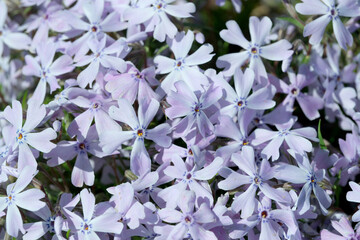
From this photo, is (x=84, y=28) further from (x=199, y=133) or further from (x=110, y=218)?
(x=110, y=218)

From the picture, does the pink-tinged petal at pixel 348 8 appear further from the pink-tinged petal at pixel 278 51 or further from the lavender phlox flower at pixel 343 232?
the lavender phlox flower at pixel 343 232

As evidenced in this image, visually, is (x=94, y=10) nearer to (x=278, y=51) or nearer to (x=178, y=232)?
(x=278, y=51)

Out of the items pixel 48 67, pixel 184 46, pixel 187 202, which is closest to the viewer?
pixel 187 202

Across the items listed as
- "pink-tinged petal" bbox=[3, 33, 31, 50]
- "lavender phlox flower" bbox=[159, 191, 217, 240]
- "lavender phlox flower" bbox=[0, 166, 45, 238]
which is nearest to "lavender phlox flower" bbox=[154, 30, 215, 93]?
"lavender phlox flower" bbox=[159, 191, 217, 240]

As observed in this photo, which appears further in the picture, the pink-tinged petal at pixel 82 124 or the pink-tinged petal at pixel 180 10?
the pink-tinged petal at pixel 180 10

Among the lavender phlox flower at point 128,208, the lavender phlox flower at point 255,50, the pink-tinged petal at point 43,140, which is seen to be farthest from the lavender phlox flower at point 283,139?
the pink-tinged petal at point 43,140

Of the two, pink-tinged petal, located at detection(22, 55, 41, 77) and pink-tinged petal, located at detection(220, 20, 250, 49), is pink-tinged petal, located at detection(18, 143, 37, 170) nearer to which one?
pink-tinged petal, located at detection(22, 55, 41, 77)

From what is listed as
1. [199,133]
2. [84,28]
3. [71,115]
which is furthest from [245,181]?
[84,28]

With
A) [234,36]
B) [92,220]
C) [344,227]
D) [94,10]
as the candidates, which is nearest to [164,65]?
[234,36]
